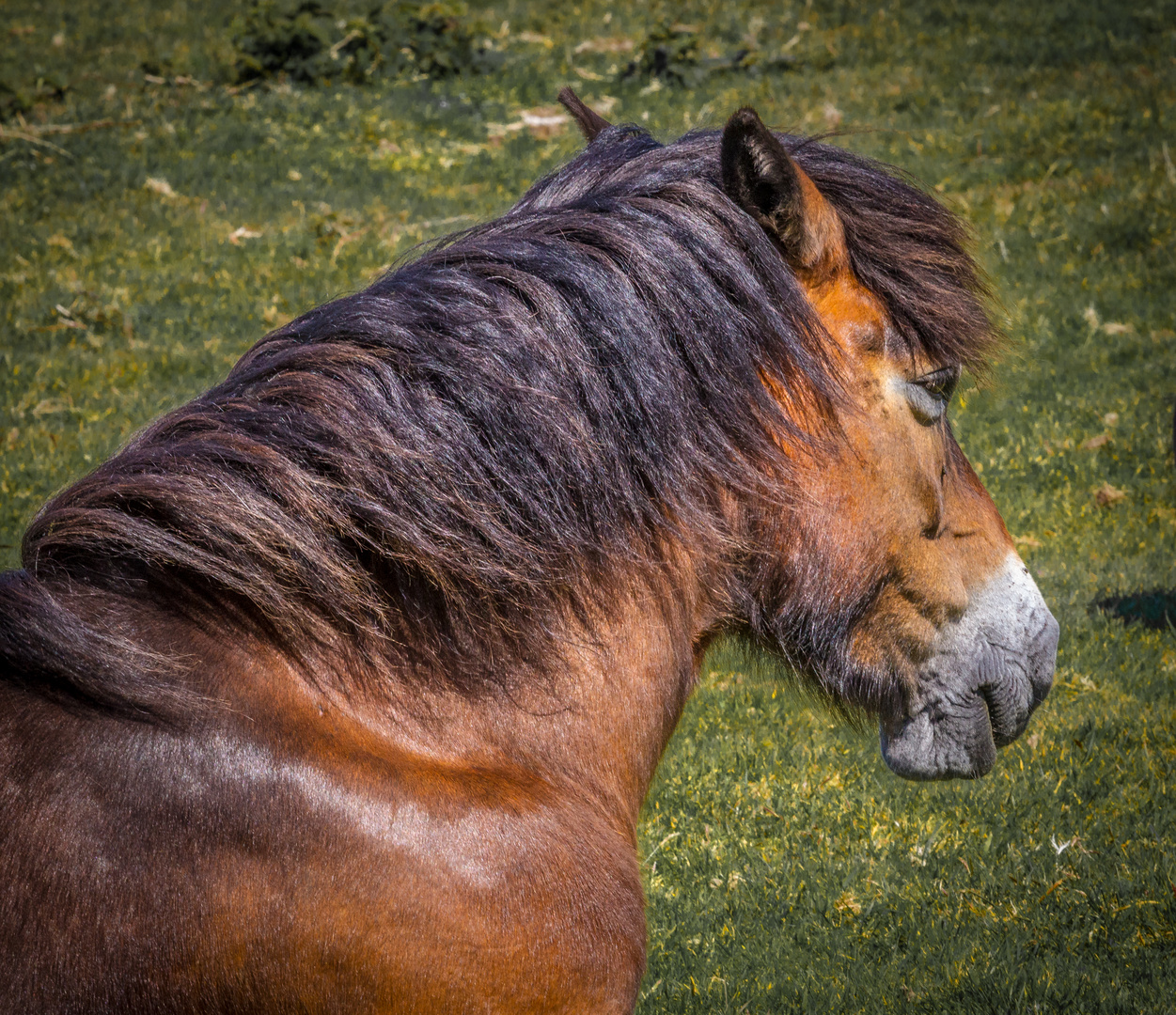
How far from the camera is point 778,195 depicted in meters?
1.95

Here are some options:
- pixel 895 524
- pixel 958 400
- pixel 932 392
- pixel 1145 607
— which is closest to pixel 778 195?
pixel 932 392

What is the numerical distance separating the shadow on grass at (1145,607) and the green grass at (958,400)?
0.38 ft

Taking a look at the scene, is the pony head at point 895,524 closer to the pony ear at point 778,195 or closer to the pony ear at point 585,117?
the pony ear at point 778,195

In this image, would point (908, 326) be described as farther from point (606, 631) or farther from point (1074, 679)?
point (1074, 679)

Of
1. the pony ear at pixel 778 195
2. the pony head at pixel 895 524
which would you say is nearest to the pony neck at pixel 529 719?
the pony head at pixel 895 524

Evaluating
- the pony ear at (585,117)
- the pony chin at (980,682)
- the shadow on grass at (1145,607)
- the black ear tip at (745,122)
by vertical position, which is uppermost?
the black ear tip at (745,122)

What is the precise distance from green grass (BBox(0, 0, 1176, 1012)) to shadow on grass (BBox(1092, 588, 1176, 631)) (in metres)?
0.12

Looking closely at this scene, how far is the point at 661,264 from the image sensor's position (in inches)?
76.4

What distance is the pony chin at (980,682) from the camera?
227 cm

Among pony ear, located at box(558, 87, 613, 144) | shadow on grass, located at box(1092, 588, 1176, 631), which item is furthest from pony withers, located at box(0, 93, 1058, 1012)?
shadow on grass, located at box(1092, 588, 1176, 631)

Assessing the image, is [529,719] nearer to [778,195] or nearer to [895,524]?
[895,524]

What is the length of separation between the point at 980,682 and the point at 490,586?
1.08 meters

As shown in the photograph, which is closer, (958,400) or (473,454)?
(473,454)

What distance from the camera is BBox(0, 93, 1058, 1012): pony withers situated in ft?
4.97
